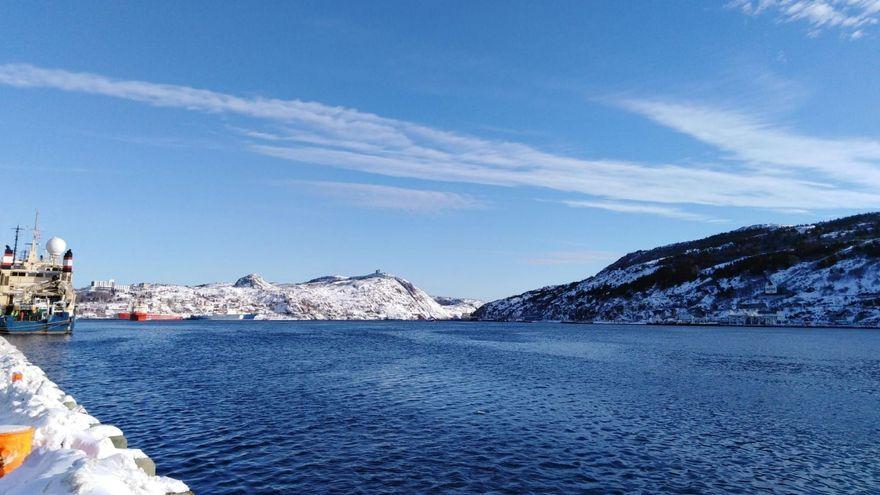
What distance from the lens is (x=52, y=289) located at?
126m

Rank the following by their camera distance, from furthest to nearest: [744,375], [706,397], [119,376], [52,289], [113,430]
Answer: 1. [52,289]
2. [744,375]
3. [119,376]
4. [706,397]
5. [113,430]

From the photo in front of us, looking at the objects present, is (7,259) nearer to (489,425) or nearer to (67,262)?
(67,262)

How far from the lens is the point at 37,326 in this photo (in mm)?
120688

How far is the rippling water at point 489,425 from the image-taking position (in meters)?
27.5

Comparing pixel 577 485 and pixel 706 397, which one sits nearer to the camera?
pixel 577 485

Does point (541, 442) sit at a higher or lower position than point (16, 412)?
lower

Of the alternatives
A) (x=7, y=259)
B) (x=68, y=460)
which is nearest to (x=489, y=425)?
(x=68, y=460)

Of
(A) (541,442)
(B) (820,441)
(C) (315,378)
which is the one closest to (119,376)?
(C) (315,378)

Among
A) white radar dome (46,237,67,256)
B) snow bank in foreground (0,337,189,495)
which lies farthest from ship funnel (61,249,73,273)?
snow bank in foreground (0,337,189,495)

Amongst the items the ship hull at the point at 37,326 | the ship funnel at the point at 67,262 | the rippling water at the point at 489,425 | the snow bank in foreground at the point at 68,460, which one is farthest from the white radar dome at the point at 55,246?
the snow bank in foreground at the point at 68,460

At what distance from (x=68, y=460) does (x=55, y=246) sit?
473 ft

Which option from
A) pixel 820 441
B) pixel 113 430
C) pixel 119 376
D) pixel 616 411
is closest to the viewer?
pixel 113 430

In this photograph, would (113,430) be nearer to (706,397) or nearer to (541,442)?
(541,442)

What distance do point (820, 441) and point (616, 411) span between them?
48.0 feet
